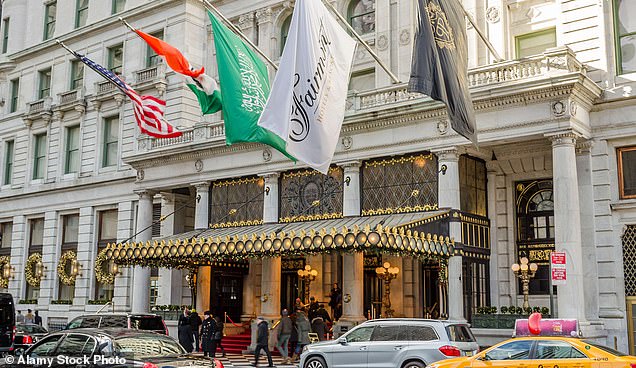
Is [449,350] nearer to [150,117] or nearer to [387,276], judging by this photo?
[387,276]

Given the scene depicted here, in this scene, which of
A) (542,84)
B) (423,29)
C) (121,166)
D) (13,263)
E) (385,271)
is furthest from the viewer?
(13,263)

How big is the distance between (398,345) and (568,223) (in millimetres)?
7553

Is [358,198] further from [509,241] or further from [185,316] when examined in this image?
[185,316]

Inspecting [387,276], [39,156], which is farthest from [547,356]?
[39,156]

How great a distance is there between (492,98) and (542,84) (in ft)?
5.75

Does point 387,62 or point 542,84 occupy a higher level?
point 387,62

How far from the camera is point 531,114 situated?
22.0 metres

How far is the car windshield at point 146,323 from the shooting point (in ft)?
66.8

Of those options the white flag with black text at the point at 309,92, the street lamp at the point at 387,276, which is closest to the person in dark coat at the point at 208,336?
the street lamp at the point at 387,276

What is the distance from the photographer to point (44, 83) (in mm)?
44156

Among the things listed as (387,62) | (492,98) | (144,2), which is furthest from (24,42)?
(492,98)

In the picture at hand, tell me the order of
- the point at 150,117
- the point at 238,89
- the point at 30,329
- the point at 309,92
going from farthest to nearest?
the point at 150,117, the point at 30,329, the point at 238,89, the point at 309,92

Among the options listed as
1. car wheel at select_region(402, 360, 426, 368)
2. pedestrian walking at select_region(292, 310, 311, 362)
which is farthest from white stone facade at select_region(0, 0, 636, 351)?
car wheel at select_region(402, 360, 426, 368)

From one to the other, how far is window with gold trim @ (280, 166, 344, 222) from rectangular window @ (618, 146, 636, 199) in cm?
985
